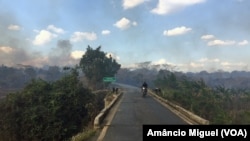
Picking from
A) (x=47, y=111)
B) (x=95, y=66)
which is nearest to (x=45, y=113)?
(x=47, y=111)

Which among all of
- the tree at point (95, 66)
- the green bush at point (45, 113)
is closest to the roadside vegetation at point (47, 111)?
the green bush at point (45, 113)

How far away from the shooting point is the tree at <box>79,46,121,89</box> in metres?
81.8

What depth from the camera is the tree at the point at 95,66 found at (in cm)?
8175

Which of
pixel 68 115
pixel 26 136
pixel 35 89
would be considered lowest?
pixel 26 136

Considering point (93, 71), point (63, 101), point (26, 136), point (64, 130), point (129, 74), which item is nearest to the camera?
point (64, 130)

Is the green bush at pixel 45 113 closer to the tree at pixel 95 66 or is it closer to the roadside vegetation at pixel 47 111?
the roadside vegetation at pixel 47 111

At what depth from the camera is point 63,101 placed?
35.7 metres

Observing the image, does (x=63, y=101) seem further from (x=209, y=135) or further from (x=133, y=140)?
(x=209, y=135)

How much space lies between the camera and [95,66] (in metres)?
81.6

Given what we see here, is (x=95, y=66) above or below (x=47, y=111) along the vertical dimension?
above

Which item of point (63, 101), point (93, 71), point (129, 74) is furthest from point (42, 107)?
point (129, 74)

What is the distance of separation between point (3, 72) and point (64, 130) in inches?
Result: 5162

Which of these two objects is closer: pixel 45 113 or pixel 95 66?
pixel 45 113

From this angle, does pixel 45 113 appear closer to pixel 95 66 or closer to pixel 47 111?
pixel 47 111
